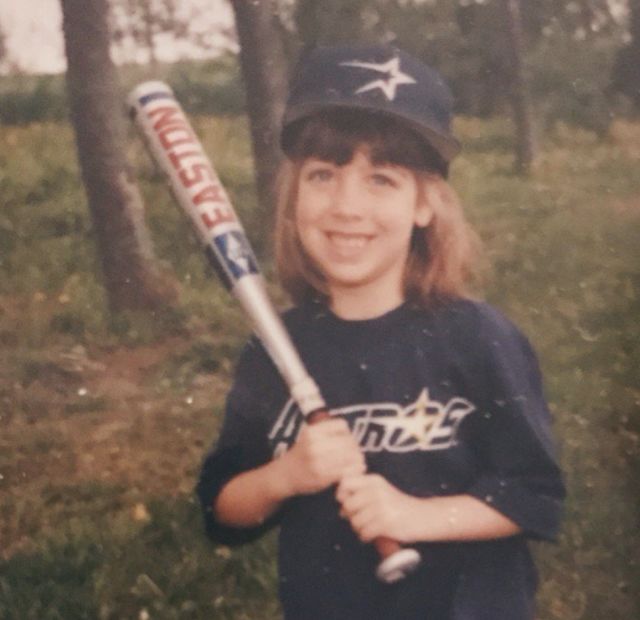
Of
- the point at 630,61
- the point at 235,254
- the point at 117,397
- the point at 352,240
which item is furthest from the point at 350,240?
the point at 630,61

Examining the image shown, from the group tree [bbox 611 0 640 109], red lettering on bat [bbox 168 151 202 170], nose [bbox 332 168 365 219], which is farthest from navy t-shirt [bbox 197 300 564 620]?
tree [bbox 611 0 640 109]

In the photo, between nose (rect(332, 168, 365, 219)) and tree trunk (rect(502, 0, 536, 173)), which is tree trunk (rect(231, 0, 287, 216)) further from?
tree trunk (rect(502, 0, 536, 173))

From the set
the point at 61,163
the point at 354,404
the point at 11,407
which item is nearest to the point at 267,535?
the point at 354,404

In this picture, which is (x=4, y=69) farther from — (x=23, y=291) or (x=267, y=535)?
(x=267, y=535)

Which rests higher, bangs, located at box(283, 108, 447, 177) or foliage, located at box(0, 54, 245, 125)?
foliage, located at box(0, 54, 245, 125)

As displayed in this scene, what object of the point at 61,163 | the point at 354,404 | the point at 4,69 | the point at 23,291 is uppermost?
the point at 4,69
